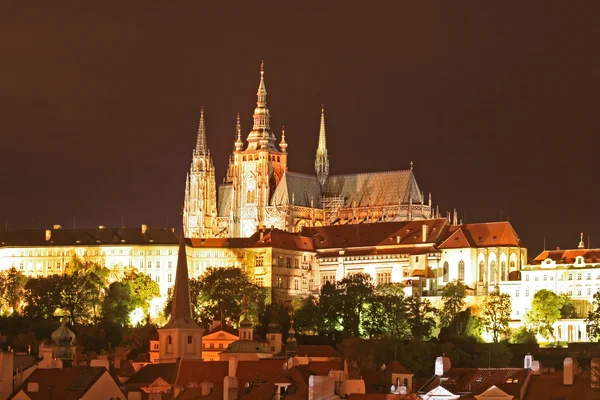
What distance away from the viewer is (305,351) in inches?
5625

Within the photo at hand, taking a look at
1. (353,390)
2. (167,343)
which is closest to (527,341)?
(167,343)

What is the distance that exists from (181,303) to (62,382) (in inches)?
1772

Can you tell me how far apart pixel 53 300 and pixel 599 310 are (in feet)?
163

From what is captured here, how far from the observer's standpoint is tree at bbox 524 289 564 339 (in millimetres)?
187125

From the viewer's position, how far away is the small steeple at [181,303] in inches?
5085

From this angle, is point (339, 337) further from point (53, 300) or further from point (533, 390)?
point (533, 390)

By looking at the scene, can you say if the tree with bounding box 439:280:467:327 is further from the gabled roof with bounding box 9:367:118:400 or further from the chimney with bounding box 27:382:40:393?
the chimney with bounding box 27:382:40:393

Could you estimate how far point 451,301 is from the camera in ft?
632

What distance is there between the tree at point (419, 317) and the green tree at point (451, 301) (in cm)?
122

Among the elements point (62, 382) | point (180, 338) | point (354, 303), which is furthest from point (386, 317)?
point (62, 382)

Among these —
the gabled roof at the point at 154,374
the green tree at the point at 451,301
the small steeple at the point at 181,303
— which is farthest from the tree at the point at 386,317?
the gabled roof at the point at 154,374

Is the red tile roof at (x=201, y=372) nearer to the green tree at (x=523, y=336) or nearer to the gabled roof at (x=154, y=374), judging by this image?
the gabled roof at (x=154, y=374)

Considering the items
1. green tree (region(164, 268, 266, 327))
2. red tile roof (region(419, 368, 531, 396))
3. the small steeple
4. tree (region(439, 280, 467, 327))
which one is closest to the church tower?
the small steeple

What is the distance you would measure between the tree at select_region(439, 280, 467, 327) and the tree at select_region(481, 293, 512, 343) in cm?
232
